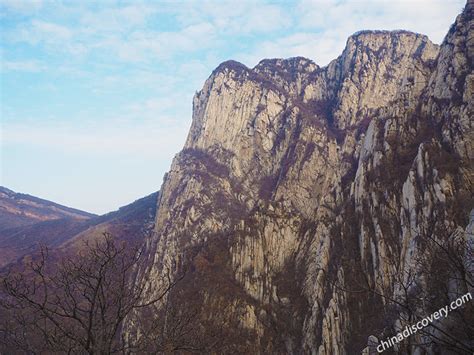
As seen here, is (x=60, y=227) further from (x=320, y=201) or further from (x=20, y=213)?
(x=320, y=201)

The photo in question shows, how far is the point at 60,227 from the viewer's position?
147750mm

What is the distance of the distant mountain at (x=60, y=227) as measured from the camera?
110 metres

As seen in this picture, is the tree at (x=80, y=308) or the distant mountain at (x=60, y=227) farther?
the distant mountain at (x=60, y=227)

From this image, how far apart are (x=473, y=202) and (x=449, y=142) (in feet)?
34.1

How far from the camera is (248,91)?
112 m

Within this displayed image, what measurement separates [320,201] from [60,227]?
120976mm

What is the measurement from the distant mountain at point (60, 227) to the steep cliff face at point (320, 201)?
753 inches

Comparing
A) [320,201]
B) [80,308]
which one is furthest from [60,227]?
[80,308]

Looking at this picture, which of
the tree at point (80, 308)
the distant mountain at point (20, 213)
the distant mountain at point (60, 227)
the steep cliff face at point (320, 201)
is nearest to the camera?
the tree at point (80, 308)

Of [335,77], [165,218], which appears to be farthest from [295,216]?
[335,77]

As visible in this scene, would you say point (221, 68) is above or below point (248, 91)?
above

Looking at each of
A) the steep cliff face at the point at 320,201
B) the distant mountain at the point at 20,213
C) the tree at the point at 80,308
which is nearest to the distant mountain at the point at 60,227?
the distant mountain at the point at 20,213

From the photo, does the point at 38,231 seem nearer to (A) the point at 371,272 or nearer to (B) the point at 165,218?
(B) the point at 165,218

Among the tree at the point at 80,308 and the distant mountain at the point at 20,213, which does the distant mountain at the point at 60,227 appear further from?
the tree at the point at 80,308
